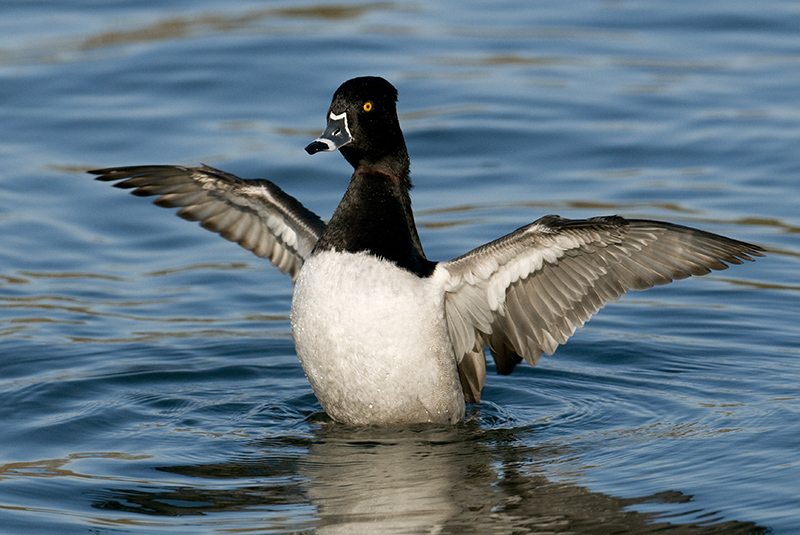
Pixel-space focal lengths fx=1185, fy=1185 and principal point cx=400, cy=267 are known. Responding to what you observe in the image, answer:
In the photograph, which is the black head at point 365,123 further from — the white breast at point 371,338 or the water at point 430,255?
the water at point 430,255

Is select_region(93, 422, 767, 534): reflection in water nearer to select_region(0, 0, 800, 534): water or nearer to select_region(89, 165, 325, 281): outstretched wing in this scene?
select_region(0, 0, 800, 534): water

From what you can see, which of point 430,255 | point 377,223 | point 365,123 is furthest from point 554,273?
point 430,255

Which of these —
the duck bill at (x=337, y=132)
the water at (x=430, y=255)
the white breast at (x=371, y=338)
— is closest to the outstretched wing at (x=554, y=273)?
the white breast at (x=371, y=338)

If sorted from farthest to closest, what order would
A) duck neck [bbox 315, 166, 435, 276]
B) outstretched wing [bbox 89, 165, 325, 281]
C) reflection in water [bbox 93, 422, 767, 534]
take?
outstretched wing [bbox 89, 165, 325, 281] → duck neck [bbox 315, 166, 435, 276] → reflection in water [bbox 93, 422, 767, 534]

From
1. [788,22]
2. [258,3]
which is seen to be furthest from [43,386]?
[788,22]

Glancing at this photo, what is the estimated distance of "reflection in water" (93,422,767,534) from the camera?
5.57m

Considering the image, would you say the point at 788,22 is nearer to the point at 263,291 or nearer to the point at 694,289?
the point at 694,289

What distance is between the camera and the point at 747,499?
5805 millimetres

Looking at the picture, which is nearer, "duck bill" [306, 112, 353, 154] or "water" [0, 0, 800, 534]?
"water" [0, 0, 800, 534]

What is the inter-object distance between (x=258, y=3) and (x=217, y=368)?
31.9ft

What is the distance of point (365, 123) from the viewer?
267 inches

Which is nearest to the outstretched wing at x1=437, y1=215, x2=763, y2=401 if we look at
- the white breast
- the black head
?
the white breast

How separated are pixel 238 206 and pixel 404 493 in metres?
2.75

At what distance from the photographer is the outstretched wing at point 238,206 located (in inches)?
298
